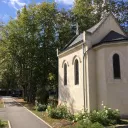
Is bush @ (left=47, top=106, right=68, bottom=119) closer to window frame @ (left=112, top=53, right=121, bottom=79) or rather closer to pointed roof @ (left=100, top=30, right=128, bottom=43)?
window frame @ (left=112, top=53, right=121, bottom=79)

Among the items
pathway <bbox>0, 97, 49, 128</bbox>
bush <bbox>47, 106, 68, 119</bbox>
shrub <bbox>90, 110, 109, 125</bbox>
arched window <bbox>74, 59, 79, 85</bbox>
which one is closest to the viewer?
shrub <bbox>90, 110, 109, 125</bbox>

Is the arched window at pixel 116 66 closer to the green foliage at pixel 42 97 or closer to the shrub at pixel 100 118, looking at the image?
the shrub at pixel 100 118

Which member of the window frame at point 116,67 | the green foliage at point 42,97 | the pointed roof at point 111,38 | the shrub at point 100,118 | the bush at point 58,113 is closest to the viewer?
the shrub at point 100,118

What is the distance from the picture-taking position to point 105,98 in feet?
66.2

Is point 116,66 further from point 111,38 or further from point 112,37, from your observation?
point 112,37

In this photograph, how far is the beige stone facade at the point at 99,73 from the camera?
19.9 metres

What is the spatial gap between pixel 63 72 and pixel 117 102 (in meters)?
9.15

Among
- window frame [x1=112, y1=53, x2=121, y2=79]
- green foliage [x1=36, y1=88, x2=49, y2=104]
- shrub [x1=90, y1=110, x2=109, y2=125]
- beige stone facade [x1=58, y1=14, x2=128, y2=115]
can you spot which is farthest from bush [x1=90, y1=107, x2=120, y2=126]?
green foliage [x1=36, y1=88, x2=49, y2=104]

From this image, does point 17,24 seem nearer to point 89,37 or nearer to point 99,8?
point 99,8

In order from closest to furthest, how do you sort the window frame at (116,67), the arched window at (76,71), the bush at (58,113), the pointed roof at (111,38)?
the window frame at (116,67) < the pointed roof at (111,38) < the bush at (58,113) < the arched window at (76,71)

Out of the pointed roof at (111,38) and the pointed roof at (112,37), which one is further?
the pointed roof at (112,37)

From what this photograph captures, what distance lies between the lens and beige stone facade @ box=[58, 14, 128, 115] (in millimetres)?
19891

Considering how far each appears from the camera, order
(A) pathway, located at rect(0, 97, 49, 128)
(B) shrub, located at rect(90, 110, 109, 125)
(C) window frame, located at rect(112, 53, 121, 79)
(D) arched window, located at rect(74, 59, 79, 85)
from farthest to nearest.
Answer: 1. (D) arched window, located at rect(74, 59, 79, 85)
2. (C) window frame, located at rect(112, 53, 121, 79)
3. (A) pathway, located at rect(0, 97, 49, 128)
4. (B) shrub, located at rect(90, 110, 109, 125)

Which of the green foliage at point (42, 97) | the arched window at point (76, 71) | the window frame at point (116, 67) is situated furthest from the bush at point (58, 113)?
the green foliage at point (42, 97)
